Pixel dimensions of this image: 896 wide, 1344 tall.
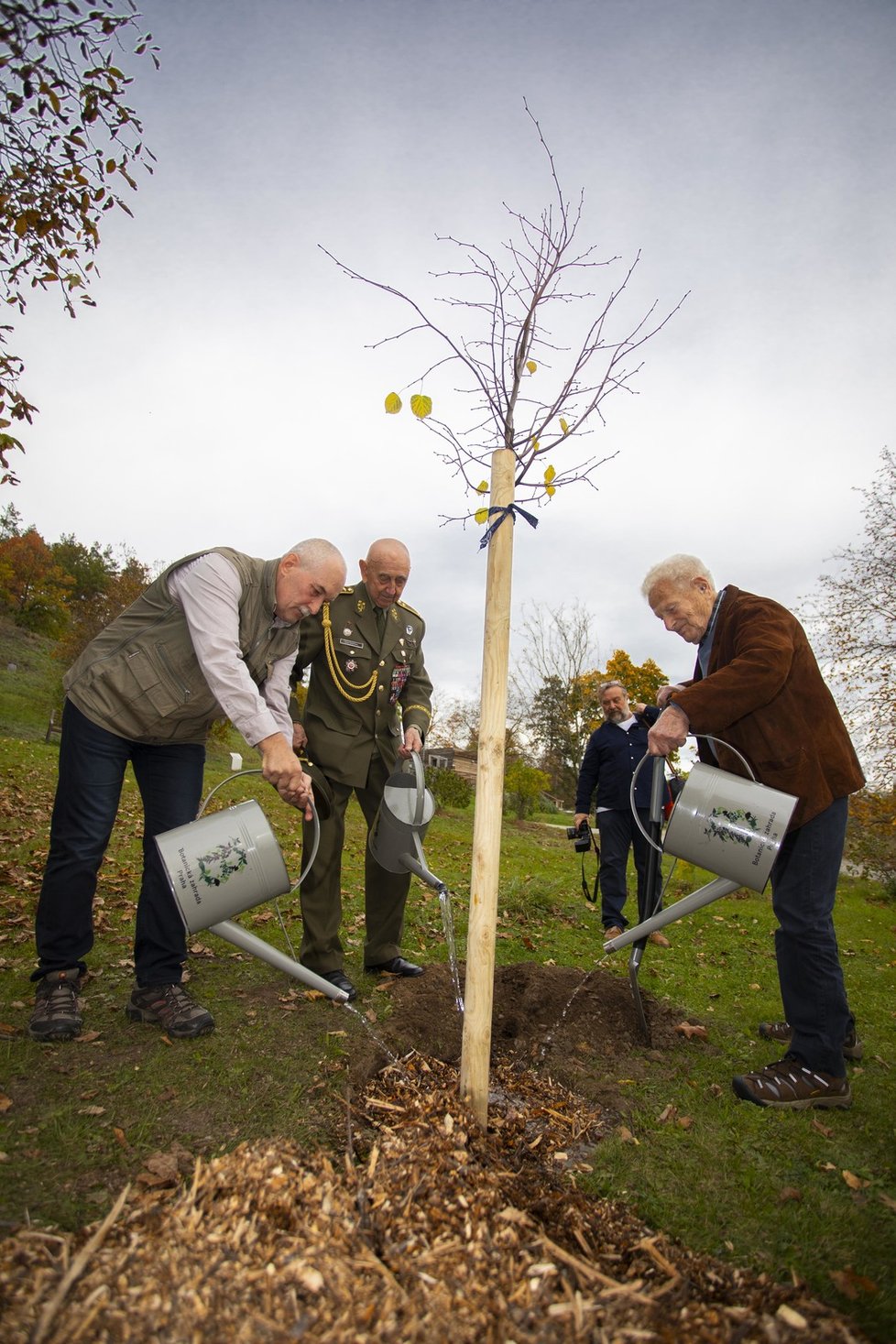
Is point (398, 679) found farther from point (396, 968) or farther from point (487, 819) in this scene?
point (487, 819)

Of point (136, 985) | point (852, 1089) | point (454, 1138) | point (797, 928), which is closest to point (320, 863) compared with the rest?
point (136, 985)

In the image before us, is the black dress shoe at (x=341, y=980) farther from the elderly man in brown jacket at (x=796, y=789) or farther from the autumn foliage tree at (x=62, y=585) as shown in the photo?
the autumn foliage tree at (x=62, y=585)

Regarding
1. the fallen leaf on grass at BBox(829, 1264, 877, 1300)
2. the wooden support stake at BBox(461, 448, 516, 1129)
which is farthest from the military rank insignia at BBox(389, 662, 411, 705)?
the fallen leaf on grass at BBox(829, 1264, 877, 1300)

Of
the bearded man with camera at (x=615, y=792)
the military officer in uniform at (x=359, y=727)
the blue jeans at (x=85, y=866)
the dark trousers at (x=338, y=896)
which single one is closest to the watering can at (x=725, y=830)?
the military officer in uniform at (x=359, y=727)

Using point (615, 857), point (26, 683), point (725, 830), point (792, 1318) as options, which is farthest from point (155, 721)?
point (26, 683)

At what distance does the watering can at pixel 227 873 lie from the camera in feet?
8.26

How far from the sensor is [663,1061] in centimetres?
321

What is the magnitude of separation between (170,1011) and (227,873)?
943 mm

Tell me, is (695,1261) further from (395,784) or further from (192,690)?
(192,690)

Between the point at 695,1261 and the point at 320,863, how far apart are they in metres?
2.40

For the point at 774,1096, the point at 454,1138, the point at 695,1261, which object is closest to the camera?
the point at 695,1261

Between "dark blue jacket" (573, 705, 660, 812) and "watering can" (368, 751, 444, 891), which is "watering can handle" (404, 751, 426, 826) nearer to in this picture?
"watering can" (368, 751, 444, 891)

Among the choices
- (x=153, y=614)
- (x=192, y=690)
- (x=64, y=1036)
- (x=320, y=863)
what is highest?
(x=153, y=614)

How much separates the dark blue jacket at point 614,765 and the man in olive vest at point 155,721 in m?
3.83
